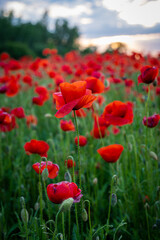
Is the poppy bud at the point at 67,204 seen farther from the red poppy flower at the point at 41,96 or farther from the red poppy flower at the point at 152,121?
the red poppy flower at the point at 41,96

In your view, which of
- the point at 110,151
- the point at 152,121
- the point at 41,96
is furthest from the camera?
the point at 41,96

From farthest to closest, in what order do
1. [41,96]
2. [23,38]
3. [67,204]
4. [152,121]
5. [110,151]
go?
[23,38] → [41,96] → [152,121] → [110,151] → [67,204]

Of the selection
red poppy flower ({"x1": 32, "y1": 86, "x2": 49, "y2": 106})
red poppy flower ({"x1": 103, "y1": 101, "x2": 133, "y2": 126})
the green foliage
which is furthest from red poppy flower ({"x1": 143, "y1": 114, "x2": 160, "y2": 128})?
the green foliage

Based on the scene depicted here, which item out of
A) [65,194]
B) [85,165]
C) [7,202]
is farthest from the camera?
[85,165]

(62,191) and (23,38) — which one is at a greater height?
(23,38)

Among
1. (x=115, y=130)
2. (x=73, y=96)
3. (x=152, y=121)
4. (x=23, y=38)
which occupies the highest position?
(x=23, y=38)

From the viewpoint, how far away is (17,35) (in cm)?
2078

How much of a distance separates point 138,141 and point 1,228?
1098 mm

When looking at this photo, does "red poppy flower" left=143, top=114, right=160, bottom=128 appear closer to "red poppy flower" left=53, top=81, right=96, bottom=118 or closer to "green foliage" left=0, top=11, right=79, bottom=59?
"red poppy flower" left=53, top=81, right=96, bottom=118

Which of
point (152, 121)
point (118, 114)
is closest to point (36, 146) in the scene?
point (118, 114)

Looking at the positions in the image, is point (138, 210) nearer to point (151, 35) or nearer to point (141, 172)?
point (141, 172)

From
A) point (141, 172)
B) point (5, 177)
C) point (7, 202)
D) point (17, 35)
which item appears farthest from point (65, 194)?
point (17, 35)

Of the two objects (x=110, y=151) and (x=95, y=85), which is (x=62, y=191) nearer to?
(x=110, y=151)

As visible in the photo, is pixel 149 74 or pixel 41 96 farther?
pixel 41 96
